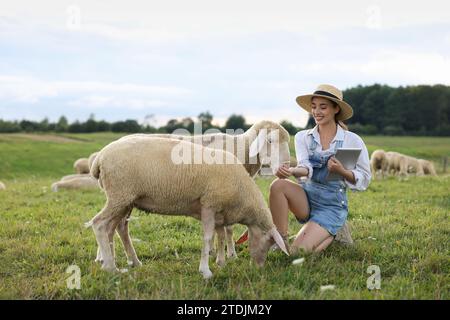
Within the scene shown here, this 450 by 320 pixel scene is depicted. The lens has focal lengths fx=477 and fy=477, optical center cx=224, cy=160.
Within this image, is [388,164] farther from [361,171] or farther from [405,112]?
[405,112]

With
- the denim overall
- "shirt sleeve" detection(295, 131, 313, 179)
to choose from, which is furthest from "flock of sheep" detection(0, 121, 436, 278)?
the denim overall

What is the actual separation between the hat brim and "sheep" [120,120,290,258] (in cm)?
76

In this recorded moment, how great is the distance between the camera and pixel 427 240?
6.06 meters

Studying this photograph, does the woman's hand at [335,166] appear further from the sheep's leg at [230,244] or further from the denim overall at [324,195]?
the sheep's leg at [230,244]

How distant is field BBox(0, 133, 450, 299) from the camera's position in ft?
13.8

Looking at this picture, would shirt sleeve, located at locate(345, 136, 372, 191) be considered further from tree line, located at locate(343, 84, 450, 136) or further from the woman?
tree line, located at locate(343, 84, 450, 136)

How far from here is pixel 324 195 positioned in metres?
5.85

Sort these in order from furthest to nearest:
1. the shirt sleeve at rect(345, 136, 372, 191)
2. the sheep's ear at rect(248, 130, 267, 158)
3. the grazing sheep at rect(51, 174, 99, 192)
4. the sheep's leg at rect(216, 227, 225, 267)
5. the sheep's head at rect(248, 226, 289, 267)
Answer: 1. the grazing sheep at rect(51, 174, 99, 192)
2. the sheep's ear at rect(248, 130, 267, 158)
3. the shirt sleeve at rect(345, 136, 372, 191)
4. the sheep's leg at rect(216, 227, 225, 267)
5. the sheep's head at rect(248, 226, 289, 267)

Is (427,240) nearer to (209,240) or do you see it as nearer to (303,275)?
(303,275)

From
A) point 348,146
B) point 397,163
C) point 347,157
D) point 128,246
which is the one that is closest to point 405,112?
point 397,163

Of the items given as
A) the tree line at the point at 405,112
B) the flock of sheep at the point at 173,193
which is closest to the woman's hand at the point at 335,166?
the flock of sheep at the point at 173,193

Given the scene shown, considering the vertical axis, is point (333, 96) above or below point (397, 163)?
above

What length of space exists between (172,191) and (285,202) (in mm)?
1528

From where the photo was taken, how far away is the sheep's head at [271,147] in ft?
22.1
